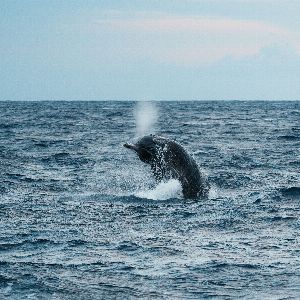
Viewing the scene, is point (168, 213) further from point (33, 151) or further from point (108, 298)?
point (33, 151)

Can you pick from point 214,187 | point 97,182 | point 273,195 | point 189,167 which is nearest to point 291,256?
point 189,167

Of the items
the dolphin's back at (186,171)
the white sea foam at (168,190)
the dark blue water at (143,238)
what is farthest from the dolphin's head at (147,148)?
the dark blue water at (143,238)

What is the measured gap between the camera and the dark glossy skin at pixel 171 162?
15336mm

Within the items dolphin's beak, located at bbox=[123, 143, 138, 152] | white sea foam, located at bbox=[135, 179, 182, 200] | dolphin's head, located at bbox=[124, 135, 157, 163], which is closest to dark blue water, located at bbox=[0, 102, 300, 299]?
white sea foam, located at bbox=[135, 179, 182, 200]

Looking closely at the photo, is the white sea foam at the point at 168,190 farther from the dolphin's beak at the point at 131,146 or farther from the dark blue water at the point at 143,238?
the dolphin's beak at the point at 131,146

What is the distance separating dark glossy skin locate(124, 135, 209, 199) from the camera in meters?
15.3

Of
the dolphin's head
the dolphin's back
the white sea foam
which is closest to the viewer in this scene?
the dolphin's head

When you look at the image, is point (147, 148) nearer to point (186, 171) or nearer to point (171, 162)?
point (171, 162)

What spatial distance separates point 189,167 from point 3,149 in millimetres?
18787

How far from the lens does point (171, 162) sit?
15.6 meters

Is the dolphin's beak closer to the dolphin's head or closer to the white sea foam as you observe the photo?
the dolphin's head

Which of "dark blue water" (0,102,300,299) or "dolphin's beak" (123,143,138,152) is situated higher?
"dolphin's beak" (123,143,138,152)

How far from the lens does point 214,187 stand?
18.6 m

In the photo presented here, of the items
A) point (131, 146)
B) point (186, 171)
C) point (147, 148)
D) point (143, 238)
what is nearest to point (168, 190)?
point (186, 171)
